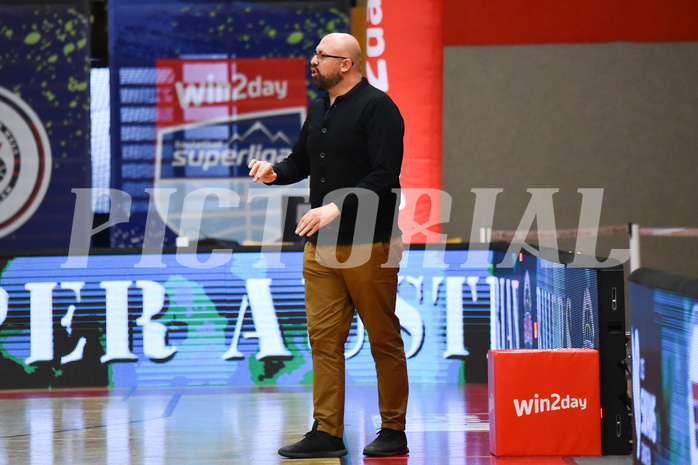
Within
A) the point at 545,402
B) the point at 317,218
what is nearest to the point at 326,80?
the point at 317,218

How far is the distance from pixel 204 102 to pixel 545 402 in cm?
631

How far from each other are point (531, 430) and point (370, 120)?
139cm

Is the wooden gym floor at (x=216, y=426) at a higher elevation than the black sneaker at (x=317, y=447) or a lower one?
lower

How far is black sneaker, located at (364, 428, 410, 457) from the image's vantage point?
3.49m

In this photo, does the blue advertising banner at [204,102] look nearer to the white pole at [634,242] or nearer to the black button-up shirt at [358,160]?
the white pole at [634,242]

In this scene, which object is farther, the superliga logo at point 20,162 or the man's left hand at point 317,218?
the superliga logo at point 20,162

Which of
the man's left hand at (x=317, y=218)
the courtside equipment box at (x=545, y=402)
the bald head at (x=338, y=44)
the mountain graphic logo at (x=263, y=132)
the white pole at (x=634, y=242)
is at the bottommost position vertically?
the courtside equipment box at (x=545, y=402)

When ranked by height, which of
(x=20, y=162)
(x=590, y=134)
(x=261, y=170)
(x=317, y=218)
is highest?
(x=590, y=134)

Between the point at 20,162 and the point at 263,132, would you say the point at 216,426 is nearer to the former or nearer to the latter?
the point at 263,132

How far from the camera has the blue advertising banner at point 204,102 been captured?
29.4 feet

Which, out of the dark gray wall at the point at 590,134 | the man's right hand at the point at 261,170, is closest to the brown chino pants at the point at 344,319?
the man's right hand at the point at 261,170

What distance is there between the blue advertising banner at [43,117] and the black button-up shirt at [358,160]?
612cm

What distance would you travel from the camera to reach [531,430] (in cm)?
351

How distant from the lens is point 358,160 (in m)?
3.42
